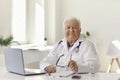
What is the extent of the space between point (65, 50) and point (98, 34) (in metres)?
3.54

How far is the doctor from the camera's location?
92.3 inches

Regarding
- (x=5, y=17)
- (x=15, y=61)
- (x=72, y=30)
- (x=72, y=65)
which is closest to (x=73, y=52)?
(x=72, y=30)

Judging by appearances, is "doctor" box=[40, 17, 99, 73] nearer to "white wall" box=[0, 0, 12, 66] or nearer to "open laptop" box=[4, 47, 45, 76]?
"open laptop" box=[4, 47, 45, 76]

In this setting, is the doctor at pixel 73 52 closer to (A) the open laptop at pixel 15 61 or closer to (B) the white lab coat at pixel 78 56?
(B) the white lab coat at pixel 78 56

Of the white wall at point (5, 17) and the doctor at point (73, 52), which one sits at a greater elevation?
the white wall at point (5, 17)

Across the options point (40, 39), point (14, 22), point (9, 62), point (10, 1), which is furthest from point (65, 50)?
point (40, 39)

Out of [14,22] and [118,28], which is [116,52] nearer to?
[118,28]

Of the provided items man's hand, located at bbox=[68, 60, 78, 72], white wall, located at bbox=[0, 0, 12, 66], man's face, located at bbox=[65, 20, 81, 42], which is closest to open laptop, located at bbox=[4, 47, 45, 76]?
man's hand, located at bbox=[68, 60, 78, 72]

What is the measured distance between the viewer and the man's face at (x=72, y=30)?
8.50ft

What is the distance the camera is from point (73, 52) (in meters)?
2.53

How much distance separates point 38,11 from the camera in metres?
5.66

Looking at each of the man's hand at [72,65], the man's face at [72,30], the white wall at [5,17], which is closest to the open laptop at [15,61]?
the man's hand at [72,65]

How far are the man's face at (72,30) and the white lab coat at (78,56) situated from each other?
62 millimetres

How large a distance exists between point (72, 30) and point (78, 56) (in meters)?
0.30
